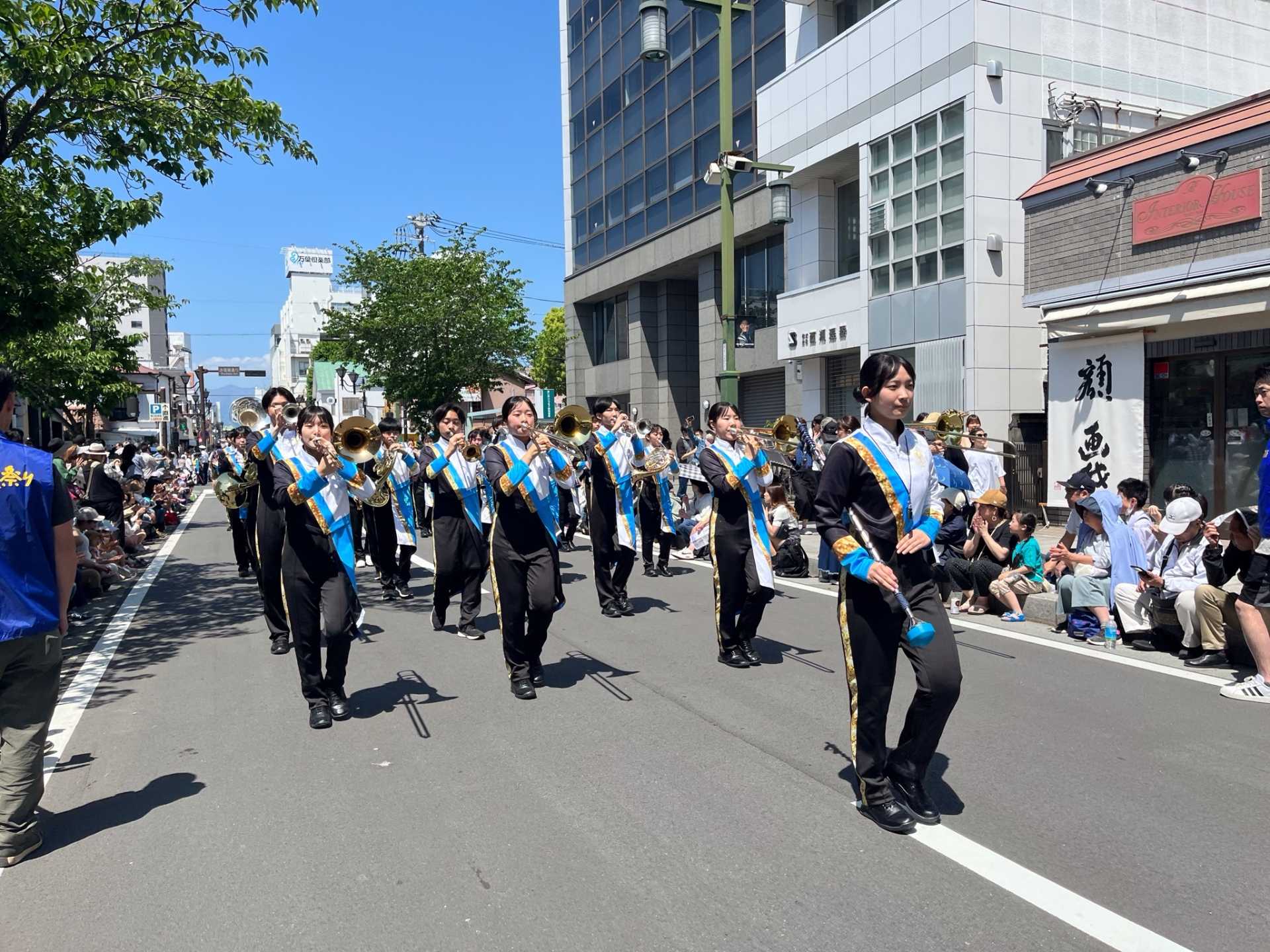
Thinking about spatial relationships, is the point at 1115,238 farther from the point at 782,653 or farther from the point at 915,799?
the point at 915,799

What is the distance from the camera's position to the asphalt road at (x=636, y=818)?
333 centimetres

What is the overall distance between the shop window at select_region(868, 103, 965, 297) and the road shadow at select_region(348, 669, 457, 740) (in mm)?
13145

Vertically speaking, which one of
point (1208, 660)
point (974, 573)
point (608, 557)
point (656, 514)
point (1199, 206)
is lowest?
point (1208, 660)

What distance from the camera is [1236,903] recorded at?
11.1ft

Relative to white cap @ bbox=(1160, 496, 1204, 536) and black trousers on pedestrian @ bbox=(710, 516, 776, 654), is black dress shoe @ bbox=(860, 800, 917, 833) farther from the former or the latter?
white cap @ bbox=(1160, 496, 1204, 536)

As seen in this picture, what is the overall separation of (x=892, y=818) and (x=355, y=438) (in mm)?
3639

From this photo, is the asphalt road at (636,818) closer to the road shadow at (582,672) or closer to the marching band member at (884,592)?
the road shadow at (582,672)

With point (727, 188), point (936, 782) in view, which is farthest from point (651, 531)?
point (936, 782)

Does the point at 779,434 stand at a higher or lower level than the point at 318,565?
higher

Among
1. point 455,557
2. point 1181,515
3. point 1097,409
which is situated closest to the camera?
point 1181,515

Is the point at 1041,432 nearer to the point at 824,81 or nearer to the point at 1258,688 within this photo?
the point at 824,81

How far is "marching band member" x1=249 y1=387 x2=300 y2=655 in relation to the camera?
614cm

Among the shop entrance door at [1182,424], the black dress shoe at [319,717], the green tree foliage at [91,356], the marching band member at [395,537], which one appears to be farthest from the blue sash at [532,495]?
the green tree foliage at [91,356]

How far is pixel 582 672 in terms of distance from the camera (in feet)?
22.7
